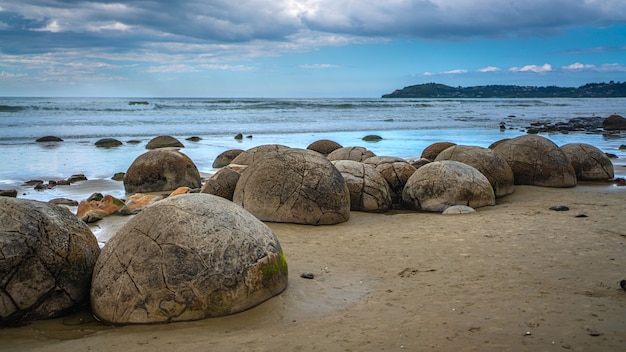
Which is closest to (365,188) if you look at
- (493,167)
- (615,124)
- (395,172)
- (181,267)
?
(395,172)

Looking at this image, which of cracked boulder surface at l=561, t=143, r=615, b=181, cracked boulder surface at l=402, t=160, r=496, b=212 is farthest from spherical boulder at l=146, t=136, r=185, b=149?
cracked boulder surface at l=561, t=143, r=615, b=181

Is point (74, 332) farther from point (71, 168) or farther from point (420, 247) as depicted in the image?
point (71, 168)

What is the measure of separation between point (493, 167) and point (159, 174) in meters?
8.20

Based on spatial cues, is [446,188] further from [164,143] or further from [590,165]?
[164,143]

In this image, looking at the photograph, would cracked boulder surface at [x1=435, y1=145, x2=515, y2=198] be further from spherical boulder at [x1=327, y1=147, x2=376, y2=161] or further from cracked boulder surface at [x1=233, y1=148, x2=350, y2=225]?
cracked boulder surface at [x1=233, y1=148, x2=350, y2=225]

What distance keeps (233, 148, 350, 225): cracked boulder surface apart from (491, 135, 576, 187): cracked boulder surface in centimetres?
605

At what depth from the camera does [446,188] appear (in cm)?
1148

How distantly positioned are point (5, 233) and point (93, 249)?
93 cm

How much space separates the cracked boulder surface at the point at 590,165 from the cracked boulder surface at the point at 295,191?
8.19 meters

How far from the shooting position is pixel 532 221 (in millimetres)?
9742

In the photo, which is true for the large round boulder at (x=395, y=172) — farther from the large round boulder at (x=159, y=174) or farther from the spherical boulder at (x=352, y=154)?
the large round boulder at (x=159, y=174)

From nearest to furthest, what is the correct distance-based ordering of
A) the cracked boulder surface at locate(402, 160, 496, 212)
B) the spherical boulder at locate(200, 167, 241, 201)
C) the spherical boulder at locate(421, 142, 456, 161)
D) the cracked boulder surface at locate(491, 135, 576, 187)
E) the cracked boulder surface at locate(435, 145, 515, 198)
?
the spherical boulder at locate(200, 167, 241, 201)
the cracked boulder surface at locate(402, 160, 496, 212)
the cracked boulder surface at locate(435, 145, 515, 198)
the cracked boulder surface at locate(491, 135, 576, 187)
the spherical boulder at locate(421, 142, 456, 161)

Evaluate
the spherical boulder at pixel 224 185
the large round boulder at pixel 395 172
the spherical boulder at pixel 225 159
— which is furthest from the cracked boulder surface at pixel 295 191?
the spherical boulder at pixel 225 159

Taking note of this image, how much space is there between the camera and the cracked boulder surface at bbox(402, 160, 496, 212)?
11.4m
